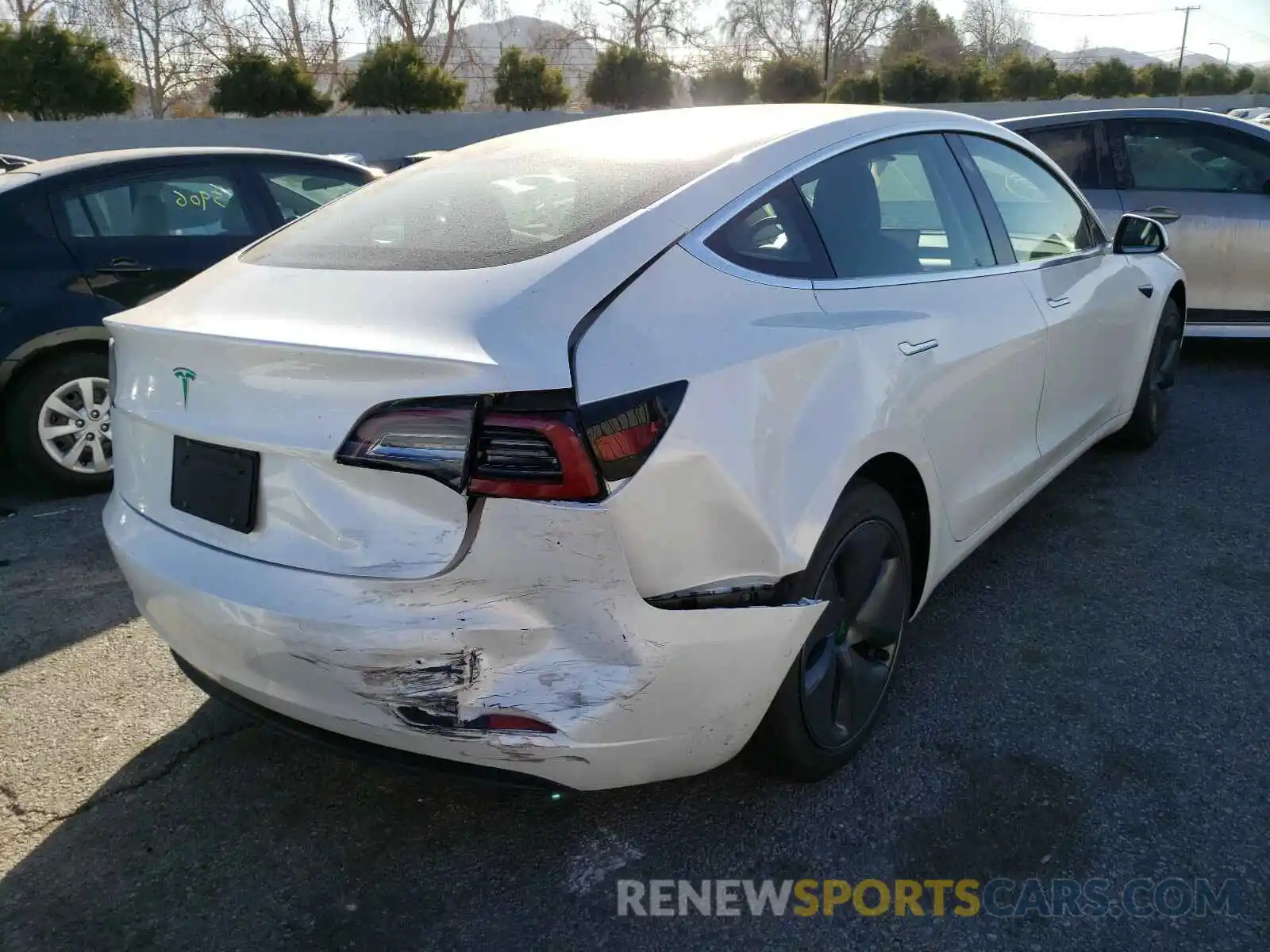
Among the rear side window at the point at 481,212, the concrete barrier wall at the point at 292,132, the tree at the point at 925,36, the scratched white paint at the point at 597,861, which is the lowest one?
the scratched white paint at the point at 597,861

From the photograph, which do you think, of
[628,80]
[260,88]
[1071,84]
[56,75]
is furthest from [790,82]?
[56,75]

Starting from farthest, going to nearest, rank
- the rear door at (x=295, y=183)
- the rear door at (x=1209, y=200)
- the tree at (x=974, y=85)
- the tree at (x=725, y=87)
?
the tree at (x=725, y=87) → the tree at (x=974, y=85) → the rear door at (x=1209, y=200) → the rear door at (x=295, y=183)

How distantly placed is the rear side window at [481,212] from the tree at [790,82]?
3419 centimetres

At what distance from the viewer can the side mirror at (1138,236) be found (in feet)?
13.5

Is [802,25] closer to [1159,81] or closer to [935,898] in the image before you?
[1159,81]

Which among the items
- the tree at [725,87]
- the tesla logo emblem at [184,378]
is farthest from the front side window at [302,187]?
the tree at [725,87]

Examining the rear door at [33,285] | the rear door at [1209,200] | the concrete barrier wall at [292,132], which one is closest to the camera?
the rear door at [33,285]

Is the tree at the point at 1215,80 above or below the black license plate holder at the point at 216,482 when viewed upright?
above

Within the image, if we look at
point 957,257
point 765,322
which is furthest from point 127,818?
point 957,257

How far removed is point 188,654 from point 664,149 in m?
1.67

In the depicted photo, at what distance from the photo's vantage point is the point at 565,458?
180 cm

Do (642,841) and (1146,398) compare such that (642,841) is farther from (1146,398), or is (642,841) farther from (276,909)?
(1146,398)

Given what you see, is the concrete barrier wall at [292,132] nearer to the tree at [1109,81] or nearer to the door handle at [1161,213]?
the tree at [1109,81]

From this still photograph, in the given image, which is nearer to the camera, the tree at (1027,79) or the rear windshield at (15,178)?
the rear windshield at (15,178)
